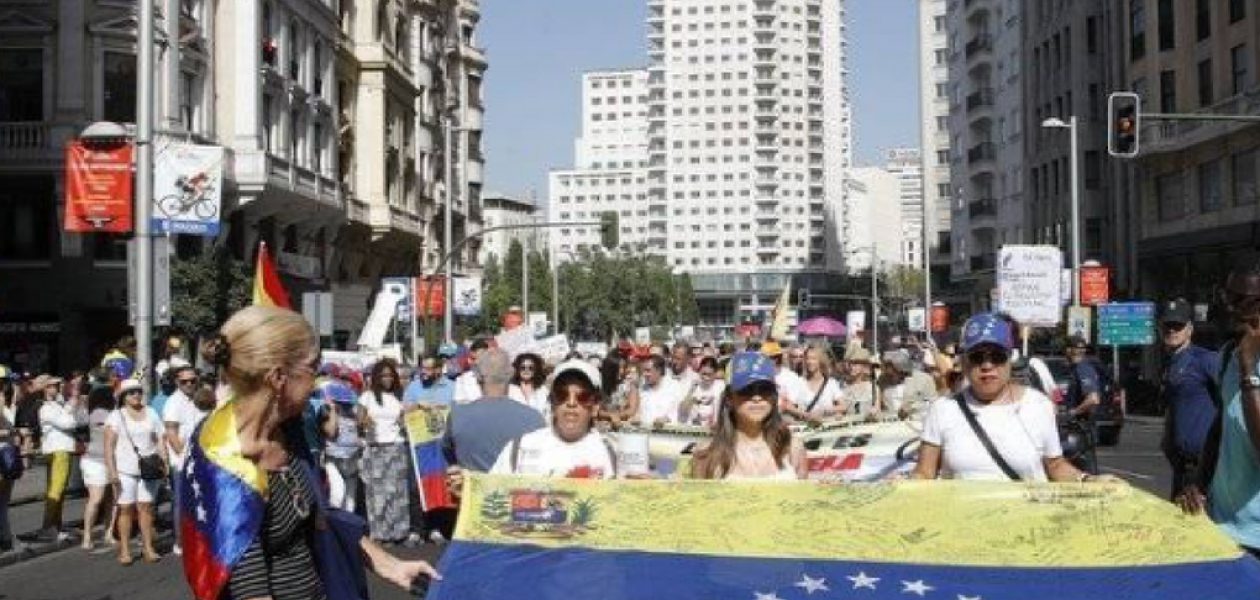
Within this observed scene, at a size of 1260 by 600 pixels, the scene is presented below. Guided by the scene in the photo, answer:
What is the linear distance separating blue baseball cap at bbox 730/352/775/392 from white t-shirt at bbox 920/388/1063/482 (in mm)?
714

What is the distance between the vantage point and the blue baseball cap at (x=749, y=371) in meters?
6.99

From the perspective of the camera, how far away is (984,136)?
87.8m

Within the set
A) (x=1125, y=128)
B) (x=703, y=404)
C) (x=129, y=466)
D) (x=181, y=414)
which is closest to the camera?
(x=129, y=466)

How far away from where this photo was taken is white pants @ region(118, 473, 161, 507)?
14.9 meters

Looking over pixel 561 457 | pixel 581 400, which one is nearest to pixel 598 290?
pixel 581 400

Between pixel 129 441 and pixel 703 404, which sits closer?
pixel 129 441

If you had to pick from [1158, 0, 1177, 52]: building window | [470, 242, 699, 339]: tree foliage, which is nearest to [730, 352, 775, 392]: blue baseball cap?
[1158, 0, 1177, 52]: building window

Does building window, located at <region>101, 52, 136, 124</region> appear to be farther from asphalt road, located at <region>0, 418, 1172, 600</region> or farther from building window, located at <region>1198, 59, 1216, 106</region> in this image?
building window, located at <region>1198, 59, 1216, 106</region>

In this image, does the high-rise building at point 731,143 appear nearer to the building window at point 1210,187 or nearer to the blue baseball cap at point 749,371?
the building window at point 1210,187

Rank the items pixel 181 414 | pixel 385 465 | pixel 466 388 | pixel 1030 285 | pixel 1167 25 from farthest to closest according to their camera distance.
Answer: pixel 1167 25 → pixel 1030 285 → pixel 385 465 → pixel 181 414 → pixel 466 388

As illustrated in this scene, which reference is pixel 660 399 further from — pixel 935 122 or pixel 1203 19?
pixel 935 122

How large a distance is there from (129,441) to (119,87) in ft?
82.5

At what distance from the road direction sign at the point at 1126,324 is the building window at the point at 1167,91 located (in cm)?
1088

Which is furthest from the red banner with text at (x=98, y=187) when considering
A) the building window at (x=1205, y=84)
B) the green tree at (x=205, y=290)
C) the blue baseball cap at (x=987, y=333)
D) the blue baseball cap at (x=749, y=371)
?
the building window at (x=1205, y=84)
